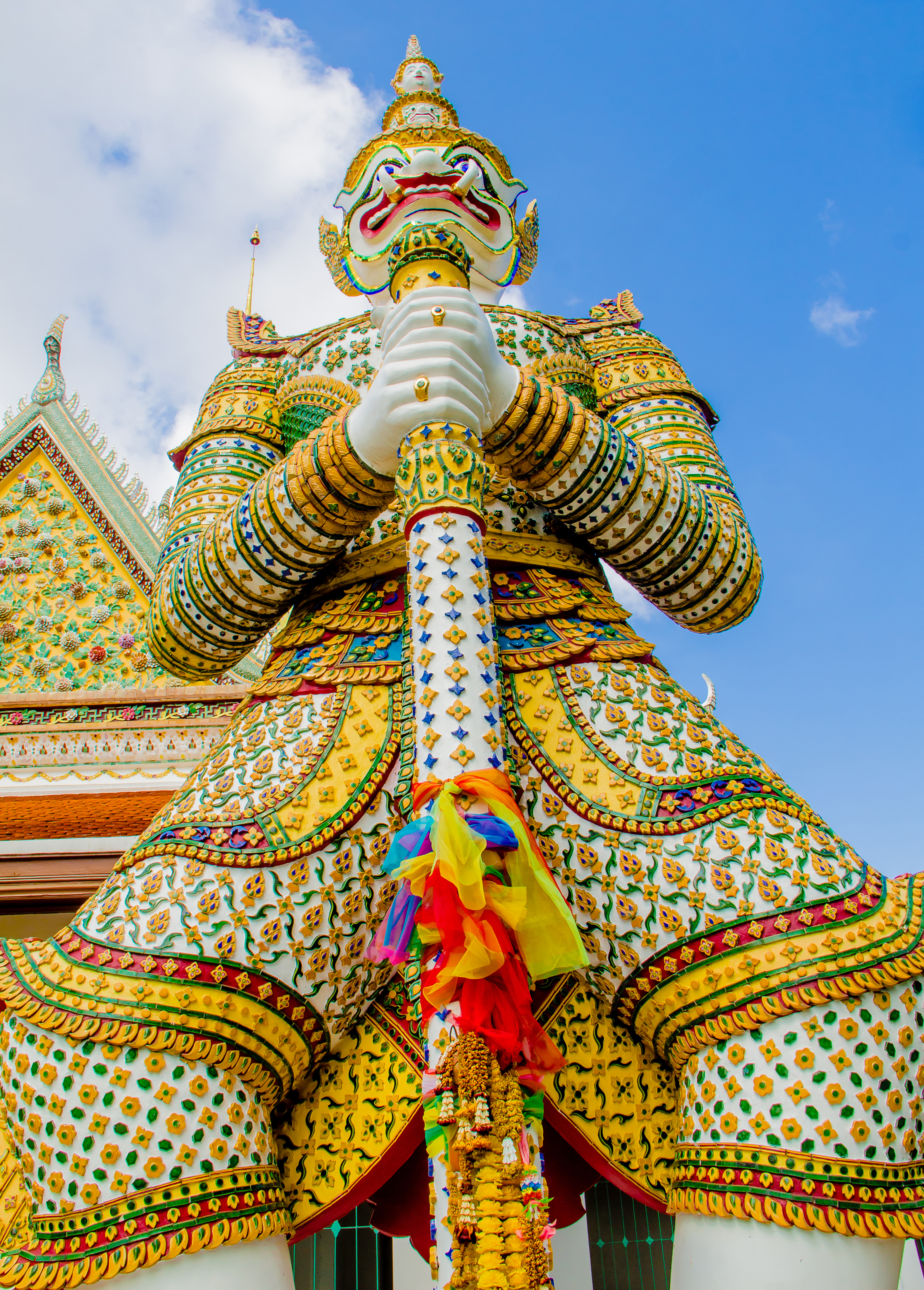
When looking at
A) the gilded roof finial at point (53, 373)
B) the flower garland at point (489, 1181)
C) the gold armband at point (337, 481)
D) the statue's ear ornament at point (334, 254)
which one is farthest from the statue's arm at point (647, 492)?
the gilded roof finial at point (53, 373)

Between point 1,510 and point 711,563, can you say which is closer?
point 711,563

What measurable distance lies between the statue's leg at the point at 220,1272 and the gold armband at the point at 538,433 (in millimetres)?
1713

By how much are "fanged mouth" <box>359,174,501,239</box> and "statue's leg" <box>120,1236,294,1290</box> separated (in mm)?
2444

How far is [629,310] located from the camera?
326 centimetres

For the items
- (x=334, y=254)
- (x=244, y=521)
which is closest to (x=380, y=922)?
(x=244, y=521)

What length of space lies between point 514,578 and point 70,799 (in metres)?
2.59

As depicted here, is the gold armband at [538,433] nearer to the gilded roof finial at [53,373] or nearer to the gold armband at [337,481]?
the gold armband at [337,481]

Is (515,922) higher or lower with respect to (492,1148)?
higher

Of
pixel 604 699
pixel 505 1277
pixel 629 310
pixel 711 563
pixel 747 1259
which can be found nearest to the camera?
pixel 505 1277

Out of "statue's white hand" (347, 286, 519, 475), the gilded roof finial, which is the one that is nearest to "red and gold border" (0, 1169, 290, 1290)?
"statue's white hand" (347, 286, 519, 475)

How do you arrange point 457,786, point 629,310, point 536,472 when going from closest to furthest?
point 457,786, point 536,472, point 629,310

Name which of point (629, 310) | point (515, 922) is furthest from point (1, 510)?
point (515, 922)

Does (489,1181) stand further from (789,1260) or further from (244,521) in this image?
(244,521)

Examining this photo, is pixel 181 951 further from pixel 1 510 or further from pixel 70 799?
pixel 1 510
